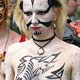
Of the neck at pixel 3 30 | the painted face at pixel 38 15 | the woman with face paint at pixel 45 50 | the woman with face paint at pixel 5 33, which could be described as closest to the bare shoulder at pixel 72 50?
the woman with face paint at pixel 45 50

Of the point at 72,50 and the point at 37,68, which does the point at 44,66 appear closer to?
the point at 37,68

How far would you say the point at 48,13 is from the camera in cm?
183

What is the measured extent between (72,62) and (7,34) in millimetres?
835

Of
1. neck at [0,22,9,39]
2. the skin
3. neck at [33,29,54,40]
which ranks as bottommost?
the skin

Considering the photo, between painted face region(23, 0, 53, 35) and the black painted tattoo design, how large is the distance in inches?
4.6

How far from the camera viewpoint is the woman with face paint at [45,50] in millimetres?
1795

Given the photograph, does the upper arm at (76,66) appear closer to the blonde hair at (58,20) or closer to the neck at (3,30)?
the blonde hair at (58,20)

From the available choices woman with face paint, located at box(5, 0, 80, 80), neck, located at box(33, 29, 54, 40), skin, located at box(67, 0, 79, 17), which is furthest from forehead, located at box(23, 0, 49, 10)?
skin, located at box(67, 0, 79, 17)

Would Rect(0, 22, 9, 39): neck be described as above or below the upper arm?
below

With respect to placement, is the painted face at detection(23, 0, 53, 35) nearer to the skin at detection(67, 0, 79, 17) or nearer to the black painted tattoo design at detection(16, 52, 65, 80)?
the black painted tattoo design at detection(16, 52, 65, 80)

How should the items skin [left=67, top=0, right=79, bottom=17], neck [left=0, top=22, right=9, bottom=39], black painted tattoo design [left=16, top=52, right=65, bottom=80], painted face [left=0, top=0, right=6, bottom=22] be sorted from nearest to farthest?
black painted tattoo design [left=16, top=52, right=65, bottom=80], painted face [left=0, top=0, right=6, bottom=22], neck [left=0, top=22, right=9, bottom=39], skin [left=67, top=0, right=79, bottom=17]

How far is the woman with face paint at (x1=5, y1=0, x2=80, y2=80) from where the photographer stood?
1795 millimetres

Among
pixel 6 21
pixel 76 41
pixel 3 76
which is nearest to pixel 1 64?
pixel 3 76

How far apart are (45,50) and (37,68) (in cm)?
9
